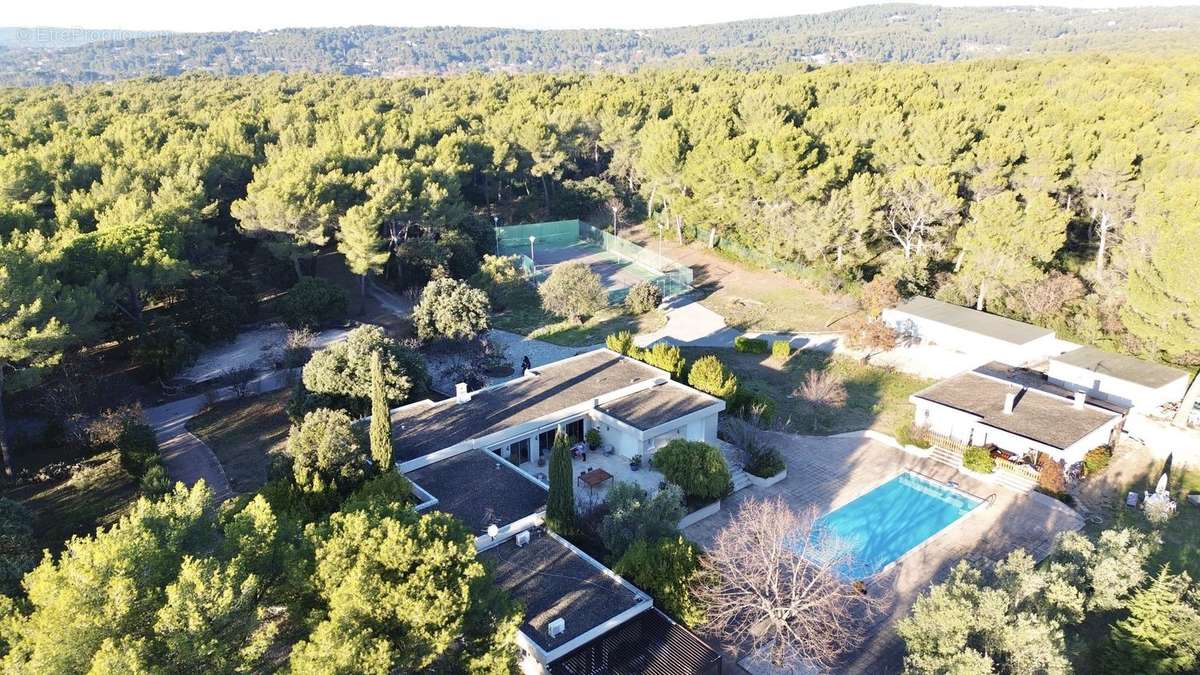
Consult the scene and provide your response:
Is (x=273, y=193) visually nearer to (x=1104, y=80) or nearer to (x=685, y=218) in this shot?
(x=685, y=218)

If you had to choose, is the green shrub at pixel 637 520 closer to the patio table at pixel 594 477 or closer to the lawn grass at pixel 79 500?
the patio table at pixel 594 477

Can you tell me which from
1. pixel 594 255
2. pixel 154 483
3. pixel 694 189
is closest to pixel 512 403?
pixel 154 483

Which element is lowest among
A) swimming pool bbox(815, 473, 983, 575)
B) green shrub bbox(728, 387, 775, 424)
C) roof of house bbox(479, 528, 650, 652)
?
swimming pool bbox(815, 473, 983, 575)

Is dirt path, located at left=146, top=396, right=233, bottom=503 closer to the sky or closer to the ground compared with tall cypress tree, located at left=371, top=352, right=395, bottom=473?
closer to the ground

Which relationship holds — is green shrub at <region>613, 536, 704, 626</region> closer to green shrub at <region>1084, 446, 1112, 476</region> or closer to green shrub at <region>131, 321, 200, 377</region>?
green shrub at <region>1084, 446, 1112, 476</region>

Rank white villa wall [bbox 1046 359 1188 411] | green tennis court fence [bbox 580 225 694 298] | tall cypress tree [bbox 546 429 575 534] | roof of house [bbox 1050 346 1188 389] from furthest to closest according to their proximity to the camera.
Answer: green tennis court fence [bbox 580 225 694 298]
roof of house [bbox 1050 346 1188 389]
white villa wall [bbox 1046 359 1188 411]
tall cypress tree [bbox 546 429 575 534]

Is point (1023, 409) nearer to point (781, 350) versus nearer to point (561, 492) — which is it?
point (781, 350)

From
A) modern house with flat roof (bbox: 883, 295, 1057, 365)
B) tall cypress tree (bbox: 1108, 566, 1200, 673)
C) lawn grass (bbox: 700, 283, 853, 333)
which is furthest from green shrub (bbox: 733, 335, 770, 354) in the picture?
tall cypress tree (bbox: 1108, 566, 1200, 673)
